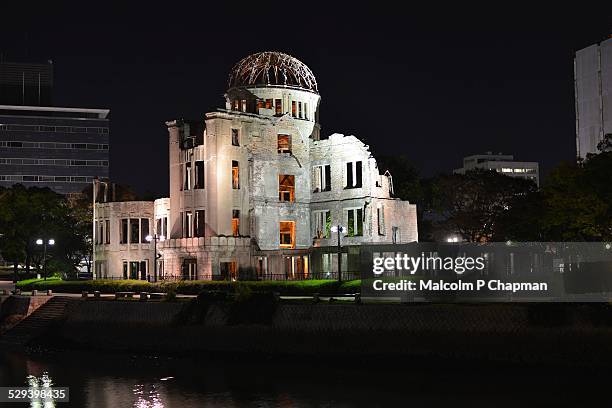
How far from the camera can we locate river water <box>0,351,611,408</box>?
3597 centimetres

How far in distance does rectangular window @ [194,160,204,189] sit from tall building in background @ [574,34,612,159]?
52323mm

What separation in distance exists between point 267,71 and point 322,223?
15469 millimetres

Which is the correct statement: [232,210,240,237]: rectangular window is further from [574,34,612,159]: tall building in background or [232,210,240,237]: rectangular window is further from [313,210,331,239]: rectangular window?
[574,34,612,159]: tall building in background

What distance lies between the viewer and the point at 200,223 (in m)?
73.1

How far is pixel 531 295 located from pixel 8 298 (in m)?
40.2

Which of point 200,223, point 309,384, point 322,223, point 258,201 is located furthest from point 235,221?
point 309,384

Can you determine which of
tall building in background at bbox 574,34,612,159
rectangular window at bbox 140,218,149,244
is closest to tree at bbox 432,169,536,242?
tall building in background at bbox 574,34,612,159

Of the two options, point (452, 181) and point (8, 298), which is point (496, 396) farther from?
point (452, 181)

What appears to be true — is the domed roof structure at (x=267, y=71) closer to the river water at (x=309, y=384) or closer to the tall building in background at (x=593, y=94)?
the river water at (x=309, y=384)

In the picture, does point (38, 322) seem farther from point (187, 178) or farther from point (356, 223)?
point (356, 223)

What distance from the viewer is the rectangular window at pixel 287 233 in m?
77.1

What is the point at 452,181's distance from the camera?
296ft

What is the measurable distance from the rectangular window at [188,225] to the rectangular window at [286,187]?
28.0 feet

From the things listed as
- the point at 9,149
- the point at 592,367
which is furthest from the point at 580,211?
the point at 9,149
